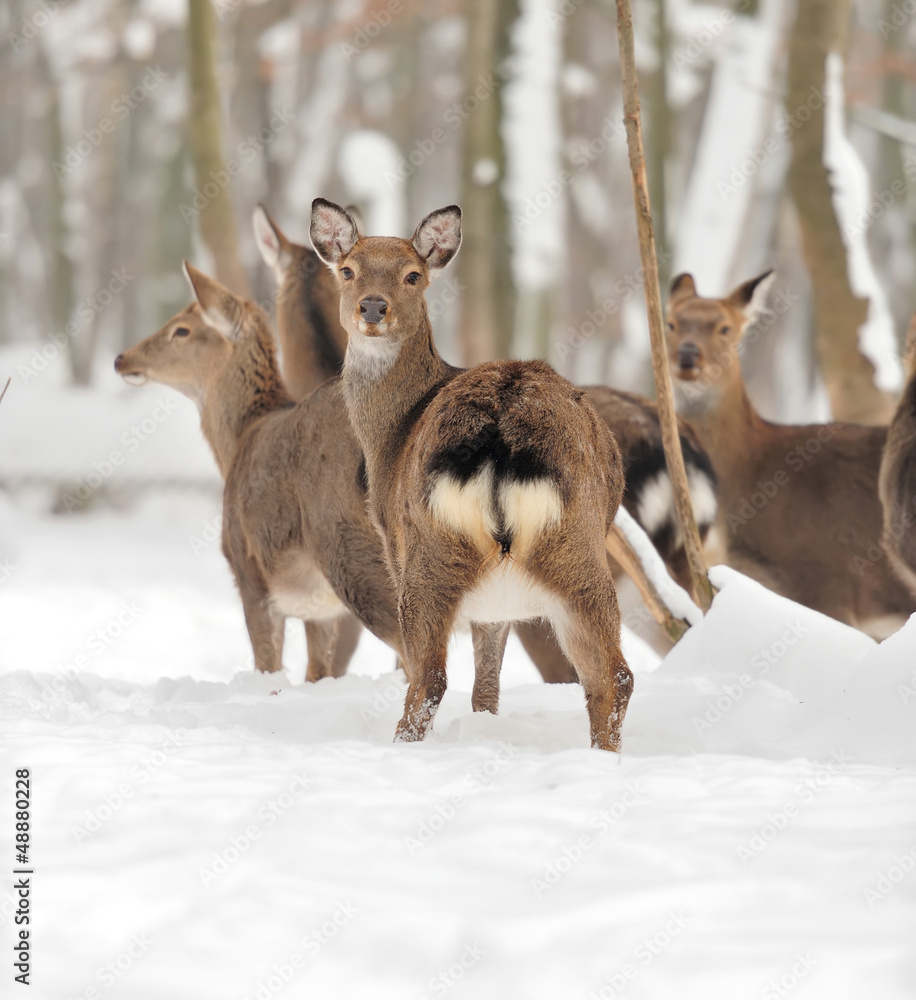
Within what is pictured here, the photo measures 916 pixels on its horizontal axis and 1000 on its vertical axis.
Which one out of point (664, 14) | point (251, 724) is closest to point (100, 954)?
point (251, 724)

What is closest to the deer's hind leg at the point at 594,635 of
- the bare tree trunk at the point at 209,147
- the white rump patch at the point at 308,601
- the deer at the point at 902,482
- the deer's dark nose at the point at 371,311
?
the deer's dark nose at the point at 371,311

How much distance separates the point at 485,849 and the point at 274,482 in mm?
3717

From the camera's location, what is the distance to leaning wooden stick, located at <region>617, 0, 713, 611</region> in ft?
19.4

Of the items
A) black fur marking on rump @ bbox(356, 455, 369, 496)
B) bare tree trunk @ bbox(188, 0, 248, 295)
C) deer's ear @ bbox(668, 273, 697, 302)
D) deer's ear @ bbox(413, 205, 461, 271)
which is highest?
bare tree trunk @ bbox(188, 0, 248, 295)

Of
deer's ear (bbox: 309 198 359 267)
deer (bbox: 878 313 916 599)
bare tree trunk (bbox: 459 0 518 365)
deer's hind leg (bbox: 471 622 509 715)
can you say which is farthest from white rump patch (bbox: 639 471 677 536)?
A: bare tree trunk (bbox: 459 0 518 365)

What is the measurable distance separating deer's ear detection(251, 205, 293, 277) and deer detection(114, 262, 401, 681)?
2.30ft

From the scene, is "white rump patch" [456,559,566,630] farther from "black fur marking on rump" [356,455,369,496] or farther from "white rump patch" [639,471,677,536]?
"white rump patch" [639,471,677,536]

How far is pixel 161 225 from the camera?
25.8 metres

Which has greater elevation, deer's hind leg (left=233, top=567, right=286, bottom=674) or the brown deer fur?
the brown deer fur

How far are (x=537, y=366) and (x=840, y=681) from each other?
1.65 m

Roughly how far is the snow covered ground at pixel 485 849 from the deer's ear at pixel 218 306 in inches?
118

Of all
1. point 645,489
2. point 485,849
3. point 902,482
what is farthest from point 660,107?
point 485,849

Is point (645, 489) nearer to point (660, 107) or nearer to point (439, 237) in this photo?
point (439, 237)

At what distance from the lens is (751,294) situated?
890 cm
